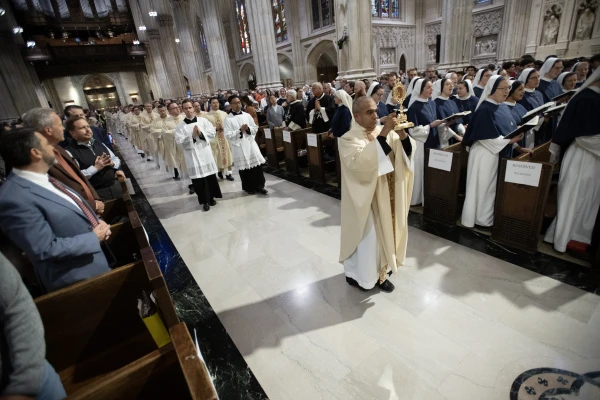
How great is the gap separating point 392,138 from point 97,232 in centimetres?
238

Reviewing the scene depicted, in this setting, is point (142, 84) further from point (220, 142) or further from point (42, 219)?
point (42, 219)

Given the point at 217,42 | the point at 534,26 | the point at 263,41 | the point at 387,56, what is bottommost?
the point at 387,56

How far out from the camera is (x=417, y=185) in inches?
181

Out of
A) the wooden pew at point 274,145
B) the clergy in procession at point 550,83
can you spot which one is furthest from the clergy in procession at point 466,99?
the wooden pew at point 274,145

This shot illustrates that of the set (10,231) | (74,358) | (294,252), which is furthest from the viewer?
(294,252)

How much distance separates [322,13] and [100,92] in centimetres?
2555

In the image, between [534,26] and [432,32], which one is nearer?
[534,26]

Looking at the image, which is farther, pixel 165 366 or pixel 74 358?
pixel 74 358

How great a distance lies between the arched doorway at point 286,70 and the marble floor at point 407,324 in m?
20.1

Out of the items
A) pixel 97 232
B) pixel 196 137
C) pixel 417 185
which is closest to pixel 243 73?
pixel 196 137

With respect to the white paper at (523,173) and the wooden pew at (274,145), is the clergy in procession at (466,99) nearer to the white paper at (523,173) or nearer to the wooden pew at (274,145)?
the white paper at (523,173)

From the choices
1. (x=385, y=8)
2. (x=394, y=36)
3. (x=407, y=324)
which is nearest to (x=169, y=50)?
(x=385, y=8)

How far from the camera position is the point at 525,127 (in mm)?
3168

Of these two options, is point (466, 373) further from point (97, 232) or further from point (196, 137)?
point (196, 137)
